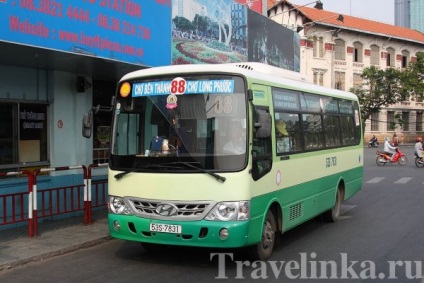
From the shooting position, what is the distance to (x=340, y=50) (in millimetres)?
54312

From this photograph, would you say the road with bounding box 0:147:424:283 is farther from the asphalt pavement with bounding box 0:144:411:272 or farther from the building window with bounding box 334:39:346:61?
the building window with bounding box 334:39:346:61

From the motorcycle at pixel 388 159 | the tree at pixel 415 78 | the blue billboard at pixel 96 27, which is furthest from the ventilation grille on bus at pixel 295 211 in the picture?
the tree at pixel 415 78

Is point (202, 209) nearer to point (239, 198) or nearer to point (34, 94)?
point (239, 198)

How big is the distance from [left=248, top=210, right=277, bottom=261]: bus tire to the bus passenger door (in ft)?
2.36

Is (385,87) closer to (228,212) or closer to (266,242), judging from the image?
(266,242)

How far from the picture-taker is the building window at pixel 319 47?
5153 cm

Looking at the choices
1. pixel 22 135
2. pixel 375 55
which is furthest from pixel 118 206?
pixel 375 55

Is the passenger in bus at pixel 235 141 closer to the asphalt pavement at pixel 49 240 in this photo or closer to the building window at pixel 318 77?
the asphalt pavement at pixel 49 240

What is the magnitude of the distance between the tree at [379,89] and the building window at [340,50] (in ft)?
11.2

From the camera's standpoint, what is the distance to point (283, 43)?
61.2 feet

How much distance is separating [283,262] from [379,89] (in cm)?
4834

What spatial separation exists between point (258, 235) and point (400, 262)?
6.57 feet

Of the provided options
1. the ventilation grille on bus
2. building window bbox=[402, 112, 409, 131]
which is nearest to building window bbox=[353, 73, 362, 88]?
building window bbox=[402, 112, 409, 131]

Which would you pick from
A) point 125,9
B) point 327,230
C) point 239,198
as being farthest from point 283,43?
point 239,198
